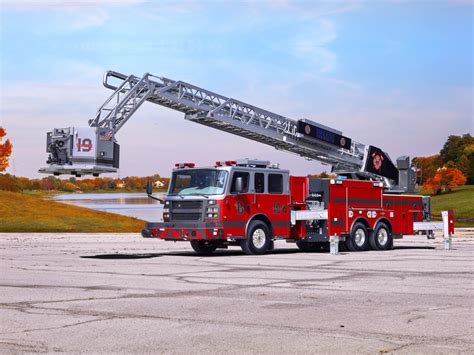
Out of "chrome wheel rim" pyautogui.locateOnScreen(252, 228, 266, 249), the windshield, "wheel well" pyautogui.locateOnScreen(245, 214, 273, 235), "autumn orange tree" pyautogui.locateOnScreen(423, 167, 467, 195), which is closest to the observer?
the windshield

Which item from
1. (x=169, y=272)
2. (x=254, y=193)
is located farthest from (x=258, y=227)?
(x=169, y=272)

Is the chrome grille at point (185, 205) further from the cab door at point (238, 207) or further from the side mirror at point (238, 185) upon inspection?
the side mirror at point (238, 185)

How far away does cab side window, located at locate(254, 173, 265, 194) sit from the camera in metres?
19.8

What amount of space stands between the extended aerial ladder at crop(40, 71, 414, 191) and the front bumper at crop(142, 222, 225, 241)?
317 centimetres

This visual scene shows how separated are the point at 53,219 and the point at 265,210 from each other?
23.4m

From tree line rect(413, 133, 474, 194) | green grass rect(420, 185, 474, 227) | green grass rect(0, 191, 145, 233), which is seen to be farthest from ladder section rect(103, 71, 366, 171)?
tree line rect(413, 133, 474, 194)

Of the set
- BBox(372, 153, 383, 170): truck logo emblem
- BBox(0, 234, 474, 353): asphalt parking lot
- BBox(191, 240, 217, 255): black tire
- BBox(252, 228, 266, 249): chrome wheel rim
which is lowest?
BBox(0, 234, 474, 353): asphalt parking lot

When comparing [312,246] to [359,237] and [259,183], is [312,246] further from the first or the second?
[259,183]

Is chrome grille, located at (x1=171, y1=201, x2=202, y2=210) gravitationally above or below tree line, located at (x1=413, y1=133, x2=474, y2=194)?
below

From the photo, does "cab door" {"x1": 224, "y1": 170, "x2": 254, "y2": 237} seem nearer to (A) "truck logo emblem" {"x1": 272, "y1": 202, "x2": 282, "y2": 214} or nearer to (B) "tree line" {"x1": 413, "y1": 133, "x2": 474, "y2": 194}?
(A) "truck logo emblem" {"x1": 272, "y1": 202, "x2": 282, "y2": 214}

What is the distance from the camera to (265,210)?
784 inches

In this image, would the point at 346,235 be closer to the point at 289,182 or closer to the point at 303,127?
the point at 289,182

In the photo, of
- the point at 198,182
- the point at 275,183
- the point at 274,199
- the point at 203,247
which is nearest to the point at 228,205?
the point at 198,182

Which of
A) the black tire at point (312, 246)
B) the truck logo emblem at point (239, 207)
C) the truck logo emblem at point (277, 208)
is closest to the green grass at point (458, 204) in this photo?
the black tire at point (312, 246)
